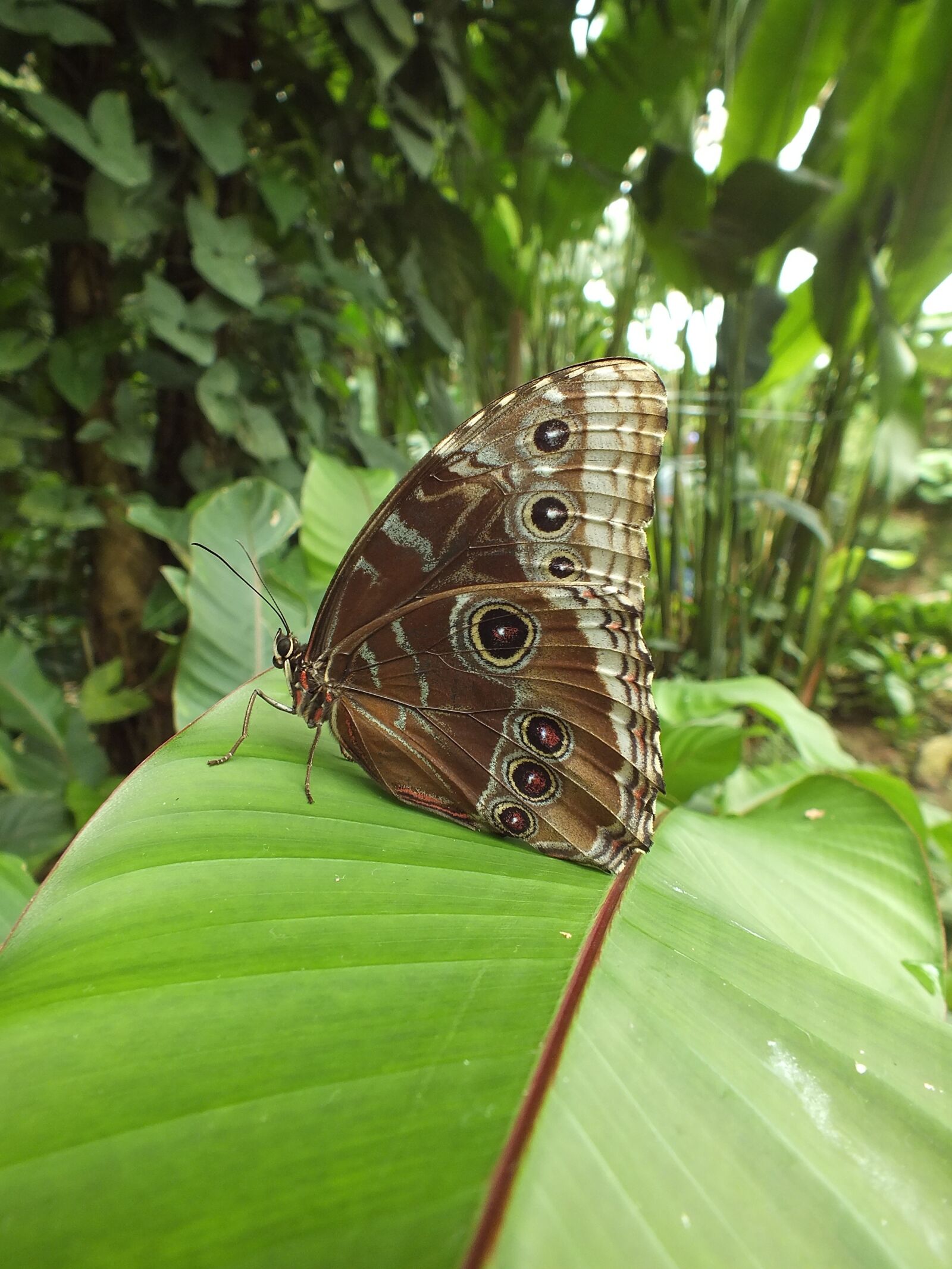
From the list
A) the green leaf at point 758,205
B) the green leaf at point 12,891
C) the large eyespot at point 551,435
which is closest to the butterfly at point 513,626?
the large eyespot at point 551,435

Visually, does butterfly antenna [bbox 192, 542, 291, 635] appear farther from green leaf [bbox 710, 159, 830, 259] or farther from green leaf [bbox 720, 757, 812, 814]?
green leaf [bbox 710, 159, 830, 259]

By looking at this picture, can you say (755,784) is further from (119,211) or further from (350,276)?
(119,211)

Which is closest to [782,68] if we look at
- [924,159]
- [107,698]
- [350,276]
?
[924,159]

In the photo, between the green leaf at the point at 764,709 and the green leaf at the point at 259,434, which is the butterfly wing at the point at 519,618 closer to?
the green leaf at the point at 764,709

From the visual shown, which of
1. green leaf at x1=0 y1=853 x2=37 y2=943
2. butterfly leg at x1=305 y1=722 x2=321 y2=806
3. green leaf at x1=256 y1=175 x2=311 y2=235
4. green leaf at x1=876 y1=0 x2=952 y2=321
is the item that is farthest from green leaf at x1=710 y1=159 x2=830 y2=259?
green leaf at x1=0 y1=853 x2=37 y2=943

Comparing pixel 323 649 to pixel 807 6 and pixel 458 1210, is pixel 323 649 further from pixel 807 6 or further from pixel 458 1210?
pixel 807 6

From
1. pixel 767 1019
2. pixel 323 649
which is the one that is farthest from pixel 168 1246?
pixel 323 649
